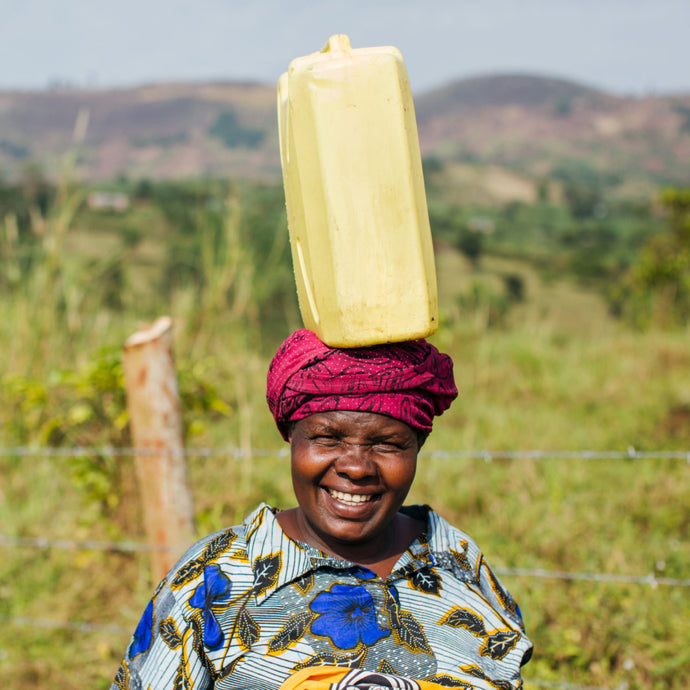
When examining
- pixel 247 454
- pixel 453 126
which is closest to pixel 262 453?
pixel 247 454

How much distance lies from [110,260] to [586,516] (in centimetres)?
316

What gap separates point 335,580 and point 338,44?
34.5 inches

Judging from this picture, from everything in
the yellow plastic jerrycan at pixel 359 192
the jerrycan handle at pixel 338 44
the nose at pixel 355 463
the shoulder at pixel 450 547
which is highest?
the jerrycan handle at pixel 338 44

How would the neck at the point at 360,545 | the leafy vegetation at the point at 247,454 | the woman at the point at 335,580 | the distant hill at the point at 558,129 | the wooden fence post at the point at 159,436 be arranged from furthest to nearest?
the distant hill at the point at 558,129, the leafy vegetation at the point at 247,454, the wooden fence post at the point at 159,436, the neck at the point at 360,545, the woman at the point at 335,580

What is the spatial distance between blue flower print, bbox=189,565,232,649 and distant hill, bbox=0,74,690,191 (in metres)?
95.2

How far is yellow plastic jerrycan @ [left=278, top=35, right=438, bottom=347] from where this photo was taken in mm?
946

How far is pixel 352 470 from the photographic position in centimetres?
110

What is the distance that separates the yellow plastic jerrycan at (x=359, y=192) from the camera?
946mm

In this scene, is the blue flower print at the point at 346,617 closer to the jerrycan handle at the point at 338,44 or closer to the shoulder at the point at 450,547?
the shoulder at the point at 450,547

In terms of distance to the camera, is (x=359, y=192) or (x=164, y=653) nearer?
A: (x=359, y=192)

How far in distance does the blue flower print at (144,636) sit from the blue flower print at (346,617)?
0.99 ft

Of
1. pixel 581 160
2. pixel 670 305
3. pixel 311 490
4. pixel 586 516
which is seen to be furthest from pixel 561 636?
pixel 581 160

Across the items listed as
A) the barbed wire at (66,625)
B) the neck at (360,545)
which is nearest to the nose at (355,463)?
the neck at (360,545)

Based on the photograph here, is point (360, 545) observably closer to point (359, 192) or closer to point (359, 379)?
point (359, 379)
